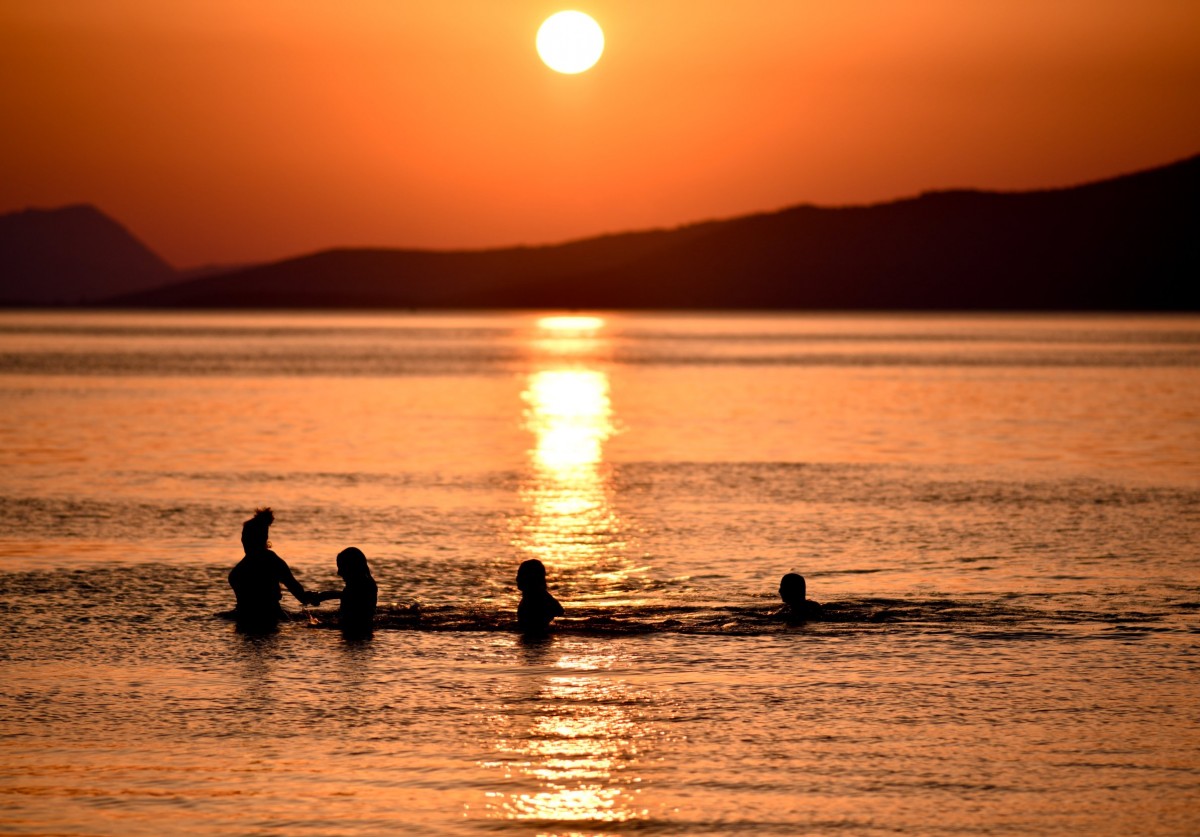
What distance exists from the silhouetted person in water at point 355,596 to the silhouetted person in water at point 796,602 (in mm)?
4923

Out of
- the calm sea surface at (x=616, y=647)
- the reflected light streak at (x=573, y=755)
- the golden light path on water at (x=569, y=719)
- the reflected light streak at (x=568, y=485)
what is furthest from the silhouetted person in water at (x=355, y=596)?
the reflected light streak at (x=568, y=485)

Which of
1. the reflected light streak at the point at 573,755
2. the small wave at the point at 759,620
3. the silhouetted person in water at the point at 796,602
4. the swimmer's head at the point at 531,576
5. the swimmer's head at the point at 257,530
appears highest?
the swimmer's head at the point at 257,530

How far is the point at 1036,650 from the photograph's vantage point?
17.5m

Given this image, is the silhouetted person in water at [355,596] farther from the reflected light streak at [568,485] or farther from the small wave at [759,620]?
the reflected light streak at [568,485]

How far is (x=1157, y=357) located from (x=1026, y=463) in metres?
91.9

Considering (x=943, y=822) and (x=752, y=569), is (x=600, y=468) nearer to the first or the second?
(x=752, y=569)

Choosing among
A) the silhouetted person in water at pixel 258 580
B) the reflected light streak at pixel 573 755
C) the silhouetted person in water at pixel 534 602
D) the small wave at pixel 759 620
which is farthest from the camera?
the silhouetted person in water at pixel 258 580

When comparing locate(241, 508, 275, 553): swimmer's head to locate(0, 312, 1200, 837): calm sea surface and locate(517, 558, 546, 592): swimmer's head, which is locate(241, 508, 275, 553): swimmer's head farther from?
locate(517, 558, 546, 592): swimmer's head

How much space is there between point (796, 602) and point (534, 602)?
125 inches

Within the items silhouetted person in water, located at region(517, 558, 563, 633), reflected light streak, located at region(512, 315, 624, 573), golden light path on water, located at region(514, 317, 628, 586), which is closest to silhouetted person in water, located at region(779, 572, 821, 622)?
silhouetted person in water, located at region(517, 558, 563, 633)

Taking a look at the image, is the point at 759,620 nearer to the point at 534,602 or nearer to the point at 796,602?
the point at 796,602

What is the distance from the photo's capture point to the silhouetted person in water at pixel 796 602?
1883 centimetres

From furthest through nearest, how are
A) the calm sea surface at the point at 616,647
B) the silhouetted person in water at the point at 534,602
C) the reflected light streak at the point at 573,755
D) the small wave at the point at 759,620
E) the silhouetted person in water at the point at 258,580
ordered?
the silhouetted person in water at the point at 258,580, the small wave at the point at 759,620, the silhouetted person in water at the point at 534,602, the calm sea surface at the point at 616,647, the reflected light streak at the point at 573,755

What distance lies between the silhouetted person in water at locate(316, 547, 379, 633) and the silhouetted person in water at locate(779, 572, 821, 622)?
492cm
